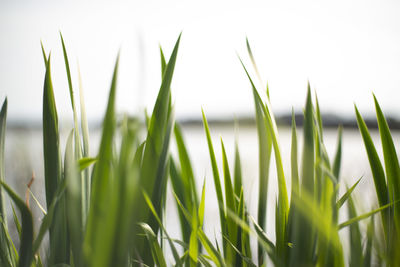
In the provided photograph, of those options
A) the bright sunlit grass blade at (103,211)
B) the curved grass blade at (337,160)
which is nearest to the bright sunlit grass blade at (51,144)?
the bright sunlit grass blade at (103,211)

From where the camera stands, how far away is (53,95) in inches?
10.8

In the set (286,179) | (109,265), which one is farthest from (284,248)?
(109,265)

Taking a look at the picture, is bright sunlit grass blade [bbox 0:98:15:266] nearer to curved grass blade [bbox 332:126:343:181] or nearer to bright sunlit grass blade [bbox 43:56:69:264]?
bright sunlit grass blade [bbox 43:56:69:264]

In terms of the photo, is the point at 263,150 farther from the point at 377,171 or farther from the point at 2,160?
the point at 2,160

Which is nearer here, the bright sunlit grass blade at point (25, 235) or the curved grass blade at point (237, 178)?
the bright sunlit grass blade at point (25, 235)

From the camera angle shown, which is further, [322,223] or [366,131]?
[366,131]

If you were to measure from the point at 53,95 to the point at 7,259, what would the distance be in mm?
151

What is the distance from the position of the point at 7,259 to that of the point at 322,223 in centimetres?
27

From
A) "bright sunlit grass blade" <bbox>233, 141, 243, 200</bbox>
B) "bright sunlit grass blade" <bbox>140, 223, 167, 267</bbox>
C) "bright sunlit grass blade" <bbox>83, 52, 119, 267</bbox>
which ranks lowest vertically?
"bright sunlit grass blade" <bbox>140, 223, 167, 267</bbox>

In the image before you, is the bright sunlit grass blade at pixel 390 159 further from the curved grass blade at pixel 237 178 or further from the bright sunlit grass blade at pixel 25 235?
the bright sunlit grass blade at pixel 25 235

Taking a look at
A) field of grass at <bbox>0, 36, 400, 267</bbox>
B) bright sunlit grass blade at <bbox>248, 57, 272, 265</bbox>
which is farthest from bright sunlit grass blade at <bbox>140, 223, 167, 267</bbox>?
bright sunlit grass blade at <bbox>248, 57, 272, 265</bbox>

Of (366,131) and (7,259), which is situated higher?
(366,131)

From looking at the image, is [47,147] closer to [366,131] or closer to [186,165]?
[186,165]

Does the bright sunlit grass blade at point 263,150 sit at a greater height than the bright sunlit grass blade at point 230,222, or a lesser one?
greater
